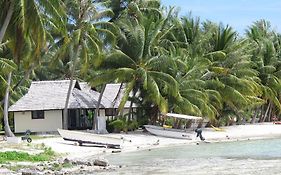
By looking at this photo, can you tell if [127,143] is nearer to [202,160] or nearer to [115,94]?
[202,160]

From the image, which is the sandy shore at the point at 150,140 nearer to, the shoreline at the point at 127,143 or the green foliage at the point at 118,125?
the shoreline at the point at 127,143

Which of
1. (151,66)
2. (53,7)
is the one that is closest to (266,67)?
(151,66)

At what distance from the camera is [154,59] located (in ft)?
133

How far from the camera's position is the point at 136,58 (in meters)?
41.1

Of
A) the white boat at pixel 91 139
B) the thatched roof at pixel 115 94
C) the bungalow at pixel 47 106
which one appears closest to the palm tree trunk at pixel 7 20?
the white boat at pixel 91 139

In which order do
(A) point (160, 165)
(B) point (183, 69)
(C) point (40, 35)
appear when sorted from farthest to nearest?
(B) point (183, 69) < (A) point (160, 165) < (C) point (40, 35)

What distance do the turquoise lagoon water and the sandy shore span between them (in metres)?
1.50

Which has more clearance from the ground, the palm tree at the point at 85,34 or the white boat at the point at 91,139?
the palm tree at the point at 85,34

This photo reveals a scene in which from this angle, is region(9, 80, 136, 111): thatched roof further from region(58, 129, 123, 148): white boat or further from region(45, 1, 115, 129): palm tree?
region(58, 129, 123, 148): white boat

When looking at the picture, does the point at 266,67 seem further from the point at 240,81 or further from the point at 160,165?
the point at 160,165

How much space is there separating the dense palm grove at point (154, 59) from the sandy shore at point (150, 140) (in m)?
2.10

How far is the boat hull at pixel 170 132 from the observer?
4044 centimetres

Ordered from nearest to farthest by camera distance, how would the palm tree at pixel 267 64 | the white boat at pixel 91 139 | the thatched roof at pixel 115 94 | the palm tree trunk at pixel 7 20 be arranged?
the palm tree trunk at pixel 7 20, the white boat at pixel 91 139, the thatched roof at pixel 115 94, the palm tree at pixel 267 64

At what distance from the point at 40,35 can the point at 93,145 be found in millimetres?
A: 13123
